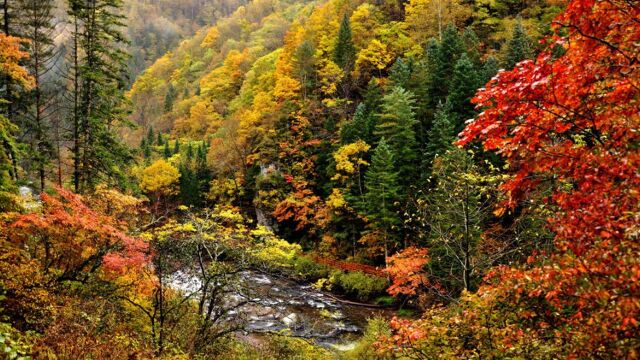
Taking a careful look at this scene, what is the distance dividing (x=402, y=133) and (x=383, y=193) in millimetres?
4803

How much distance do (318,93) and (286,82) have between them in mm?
3307

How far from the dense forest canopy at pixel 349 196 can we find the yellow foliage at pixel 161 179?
352 mm

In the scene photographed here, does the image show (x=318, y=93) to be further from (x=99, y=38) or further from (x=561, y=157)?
(x=561, y=157)

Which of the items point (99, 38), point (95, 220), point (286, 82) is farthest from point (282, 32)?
point (95, 220)

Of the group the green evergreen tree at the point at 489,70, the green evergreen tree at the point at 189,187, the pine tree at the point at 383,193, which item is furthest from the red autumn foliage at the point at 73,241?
the green evergreen tree at the point at 189,187

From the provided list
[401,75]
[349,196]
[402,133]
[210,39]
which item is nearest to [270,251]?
[349,196]

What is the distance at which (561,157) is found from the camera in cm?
467

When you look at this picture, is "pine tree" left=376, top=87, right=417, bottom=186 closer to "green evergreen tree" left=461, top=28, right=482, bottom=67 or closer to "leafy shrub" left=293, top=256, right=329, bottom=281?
"green evergreen tree" left=461, top=28, right=482, bottom=67

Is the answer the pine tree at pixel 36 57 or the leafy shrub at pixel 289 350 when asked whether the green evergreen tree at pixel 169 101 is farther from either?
the leafy shrub at pixel 289 350

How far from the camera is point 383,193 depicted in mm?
26297

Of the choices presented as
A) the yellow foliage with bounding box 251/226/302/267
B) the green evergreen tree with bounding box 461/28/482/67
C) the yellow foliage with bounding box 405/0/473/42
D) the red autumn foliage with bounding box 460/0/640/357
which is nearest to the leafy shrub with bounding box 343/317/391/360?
the yellow foliage with bounding box 251/226/302/267

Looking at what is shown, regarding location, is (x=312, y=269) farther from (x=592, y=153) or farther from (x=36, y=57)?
(x=592, y=153)

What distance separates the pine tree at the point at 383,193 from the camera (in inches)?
1038

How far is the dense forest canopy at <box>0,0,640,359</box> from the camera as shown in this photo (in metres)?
4.33
